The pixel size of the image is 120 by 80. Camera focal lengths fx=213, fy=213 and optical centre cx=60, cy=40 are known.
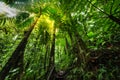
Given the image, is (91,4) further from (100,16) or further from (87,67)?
(87,67)

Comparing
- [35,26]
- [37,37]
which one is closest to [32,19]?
[35,26]

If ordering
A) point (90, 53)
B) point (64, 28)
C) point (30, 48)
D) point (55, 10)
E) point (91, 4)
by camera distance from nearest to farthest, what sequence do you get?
point (91, 4) < point (90, 53) < point (55, 10) < point (64, 28) < point (30, 48)

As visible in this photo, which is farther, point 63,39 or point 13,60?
point 63,39

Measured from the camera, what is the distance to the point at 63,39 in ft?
17.1

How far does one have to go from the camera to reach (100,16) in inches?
135

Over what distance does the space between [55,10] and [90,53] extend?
1.13m

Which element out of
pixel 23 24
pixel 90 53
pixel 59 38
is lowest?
pixel 90 53

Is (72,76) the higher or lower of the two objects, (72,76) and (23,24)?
the lower

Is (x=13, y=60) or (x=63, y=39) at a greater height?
(x=63, y=39)

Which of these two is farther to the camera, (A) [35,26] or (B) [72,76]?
(A) [35,26]

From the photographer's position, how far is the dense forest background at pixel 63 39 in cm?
352

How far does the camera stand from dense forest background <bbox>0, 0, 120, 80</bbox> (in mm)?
3519

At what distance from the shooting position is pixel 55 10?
436 centimetres

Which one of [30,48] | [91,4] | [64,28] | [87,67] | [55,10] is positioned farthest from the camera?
[30,48]
